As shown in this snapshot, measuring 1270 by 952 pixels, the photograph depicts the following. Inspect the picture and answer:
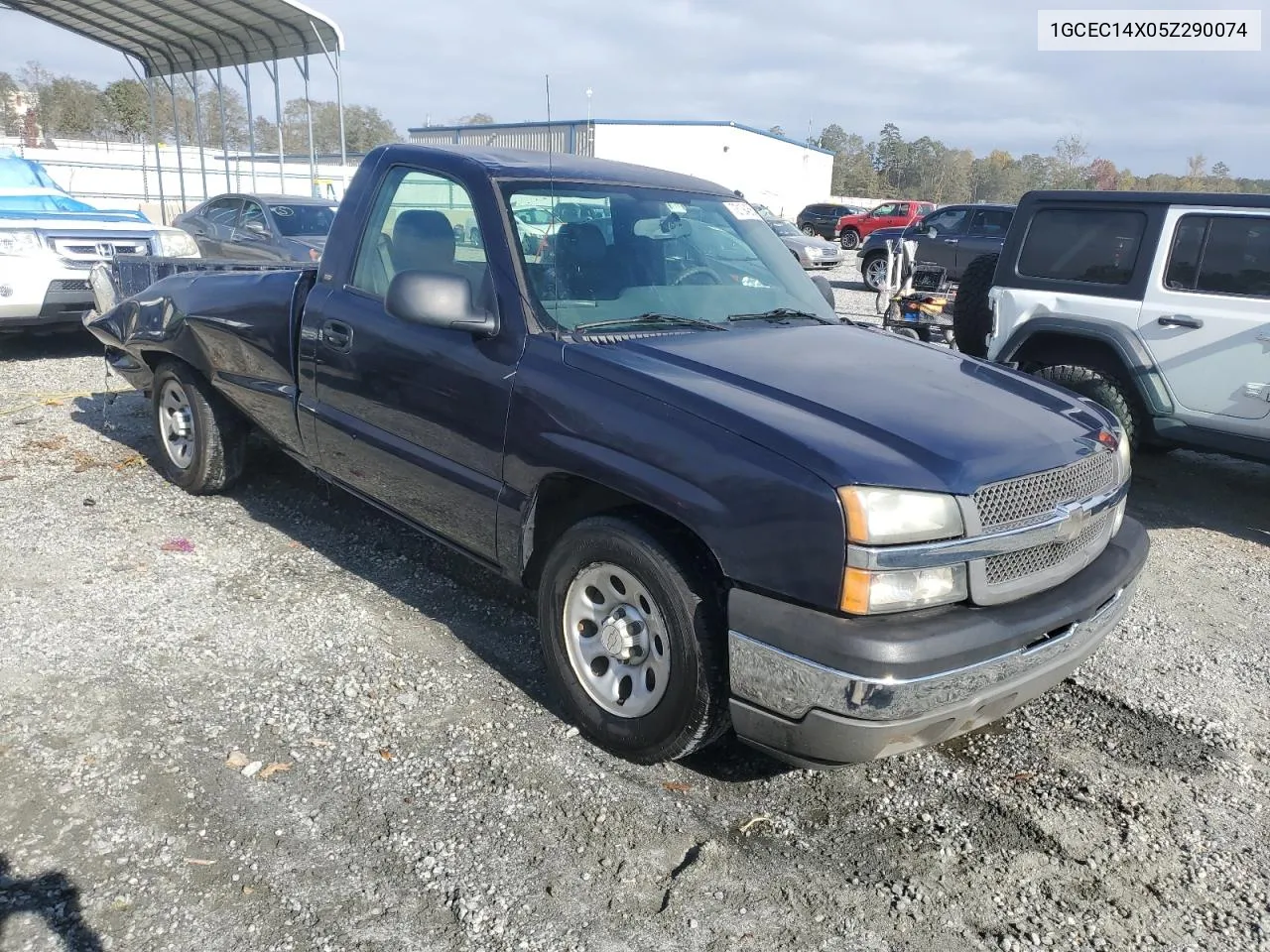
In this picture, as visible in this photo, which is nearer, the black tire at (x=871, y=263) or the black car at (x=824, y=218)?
the black tire at (x=871, y=263)

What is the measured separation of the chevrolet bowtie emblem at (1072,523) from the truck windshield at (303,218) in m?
11.7

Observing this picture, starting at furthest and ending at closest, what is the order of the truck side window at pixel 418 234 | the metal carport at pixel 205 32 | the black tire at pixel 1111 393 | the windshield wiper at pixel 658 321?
1. the metal carport at pixel 205 32
2. the black tire at pixel 1111 393
3. the truck side window at pixel 418 234
4. the windshield wiper at pixel 658 321

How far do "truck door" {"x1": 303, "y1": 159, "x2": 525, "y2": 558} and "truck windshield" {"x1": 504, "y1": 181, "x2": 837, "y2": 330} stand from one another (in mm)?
179

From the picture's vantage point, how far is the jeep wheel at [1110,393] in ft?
19.5

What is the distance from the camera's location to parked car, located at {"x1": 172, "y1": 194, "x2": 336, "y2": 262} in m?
12.3

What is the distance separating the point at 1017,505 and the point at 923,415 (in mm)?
376

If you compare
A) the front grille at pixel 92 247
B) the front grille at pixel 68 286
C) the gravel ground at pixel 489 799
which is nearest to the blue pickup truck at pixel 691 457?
the gravel ground at pixel 489 799

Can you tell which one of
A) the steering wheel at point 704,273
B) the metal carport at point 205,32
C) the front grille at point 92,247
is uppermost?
the metal carport at point 205,32

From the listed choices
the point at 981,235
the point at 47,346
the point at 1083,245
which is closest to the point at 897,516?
the point at 1083,245

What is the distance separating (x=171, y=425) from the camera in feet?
18.2

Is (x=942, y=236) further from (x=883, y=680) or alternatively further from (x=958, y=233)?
(x=883, y=680)

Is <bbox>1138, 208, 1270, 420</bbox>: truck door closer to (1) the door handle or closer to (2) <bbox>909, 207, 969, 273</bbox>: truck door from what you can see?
(1) the door handle

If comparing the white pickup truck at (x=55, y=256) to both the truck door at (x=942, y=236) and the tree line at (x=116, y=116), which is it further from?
the tree line at (x=116, y=116)

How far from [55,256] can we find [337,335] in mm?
6272
